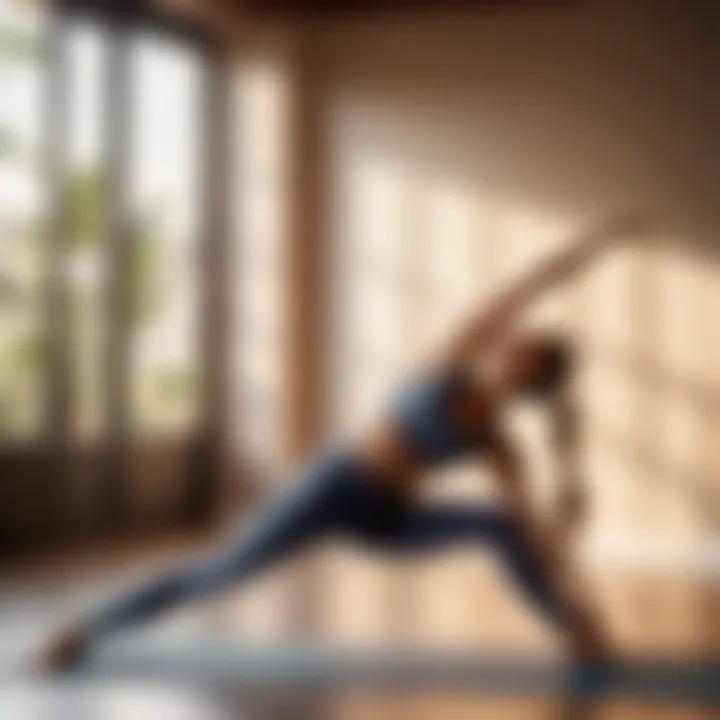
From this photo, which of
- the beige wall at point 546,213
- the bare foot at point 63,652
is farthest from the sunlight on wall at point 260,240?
the bare foot at point 63,652

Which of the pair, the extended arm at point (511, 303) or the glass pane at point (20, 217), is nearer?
the extended arm at point (511, 303)

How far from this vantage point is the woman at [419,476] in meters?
1.50

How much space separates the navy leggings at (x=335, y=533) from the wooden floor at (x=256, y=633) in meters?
0.13

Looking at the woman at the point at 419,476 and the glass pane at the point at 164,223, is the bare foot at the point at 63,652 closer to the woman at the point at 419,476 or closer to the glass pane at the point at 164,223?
the woman at the point at 419,476

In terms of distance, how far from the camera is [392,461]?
1.55 metres

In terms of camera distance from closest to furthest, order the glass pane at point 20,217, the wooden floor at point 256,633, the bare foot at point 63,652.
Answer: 1. the wooden floor at point 256,633
2. the bare foot at point 63,652
3. the glass pane at point 20,217

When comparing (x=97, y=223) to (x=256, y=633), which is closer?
(x=256, y=633)

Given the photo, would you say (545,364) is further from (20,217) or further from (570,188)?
(20,217)

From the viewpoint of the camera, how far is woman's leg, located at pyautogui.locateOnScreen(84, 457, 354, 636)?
150 cm

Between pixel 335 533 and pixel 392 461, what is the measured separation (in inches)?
4.9

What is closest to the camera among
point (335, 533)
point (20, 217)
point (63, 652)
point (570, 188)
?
point (63, 652)

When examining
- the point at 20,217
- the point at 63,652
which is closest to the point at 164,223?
the point at 20,217

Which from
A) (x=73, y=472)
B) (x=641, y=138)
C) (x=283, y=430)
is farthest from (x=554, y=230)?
(x=73, y=472)

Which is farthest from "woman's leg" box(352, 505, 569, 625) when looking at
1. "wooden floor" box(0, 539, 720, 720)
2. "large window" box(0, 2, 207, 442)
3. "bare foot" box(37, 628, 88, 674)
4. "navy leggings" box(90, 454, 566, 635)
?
"large window" box(0, 2, 207, 442)
